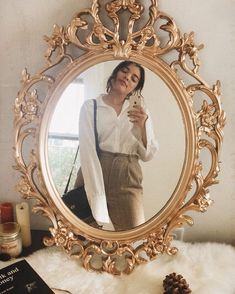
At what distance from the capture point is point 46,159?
2.81ft

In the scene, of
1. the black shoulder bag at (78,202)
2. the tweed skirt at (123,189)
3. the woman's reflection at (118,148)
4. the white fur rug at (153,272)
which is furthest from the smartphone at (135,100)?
the white fur rug at (153,272)

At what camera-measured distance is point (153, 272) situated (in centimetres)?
86

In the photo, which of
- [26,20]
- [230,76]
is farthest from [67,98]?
[230,76]

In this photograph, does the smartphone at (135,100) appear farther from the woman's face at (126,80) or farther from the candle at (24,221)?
the candle at (24,221)

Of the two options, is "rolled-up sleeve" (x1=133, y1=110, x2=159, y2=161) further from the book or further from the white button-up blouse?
the book

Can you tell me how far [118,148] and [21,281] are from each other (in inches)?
14.2

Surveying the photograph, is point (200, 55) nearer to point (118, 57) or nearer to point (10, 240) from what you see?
point (118, 57)

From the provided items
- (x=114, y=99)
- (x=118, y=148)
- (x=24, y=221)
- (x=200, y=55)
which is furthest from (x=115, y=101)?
(x=24, y=221)

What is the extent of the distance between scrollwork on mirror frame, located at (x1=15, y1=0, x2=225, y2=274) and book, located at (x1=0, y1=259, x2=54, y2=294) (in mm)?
89

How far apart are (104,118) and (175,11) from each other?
0.92ft

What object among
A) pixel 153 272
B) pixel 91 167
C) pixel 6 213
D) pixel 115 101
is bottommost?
pixel 153 272

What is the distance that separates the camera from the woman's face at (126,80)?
79 centimetres

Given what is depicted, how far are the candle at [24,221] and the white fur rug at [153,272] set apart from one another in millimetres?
50

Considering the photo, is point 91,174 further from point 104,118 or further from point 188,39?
point 188,39
